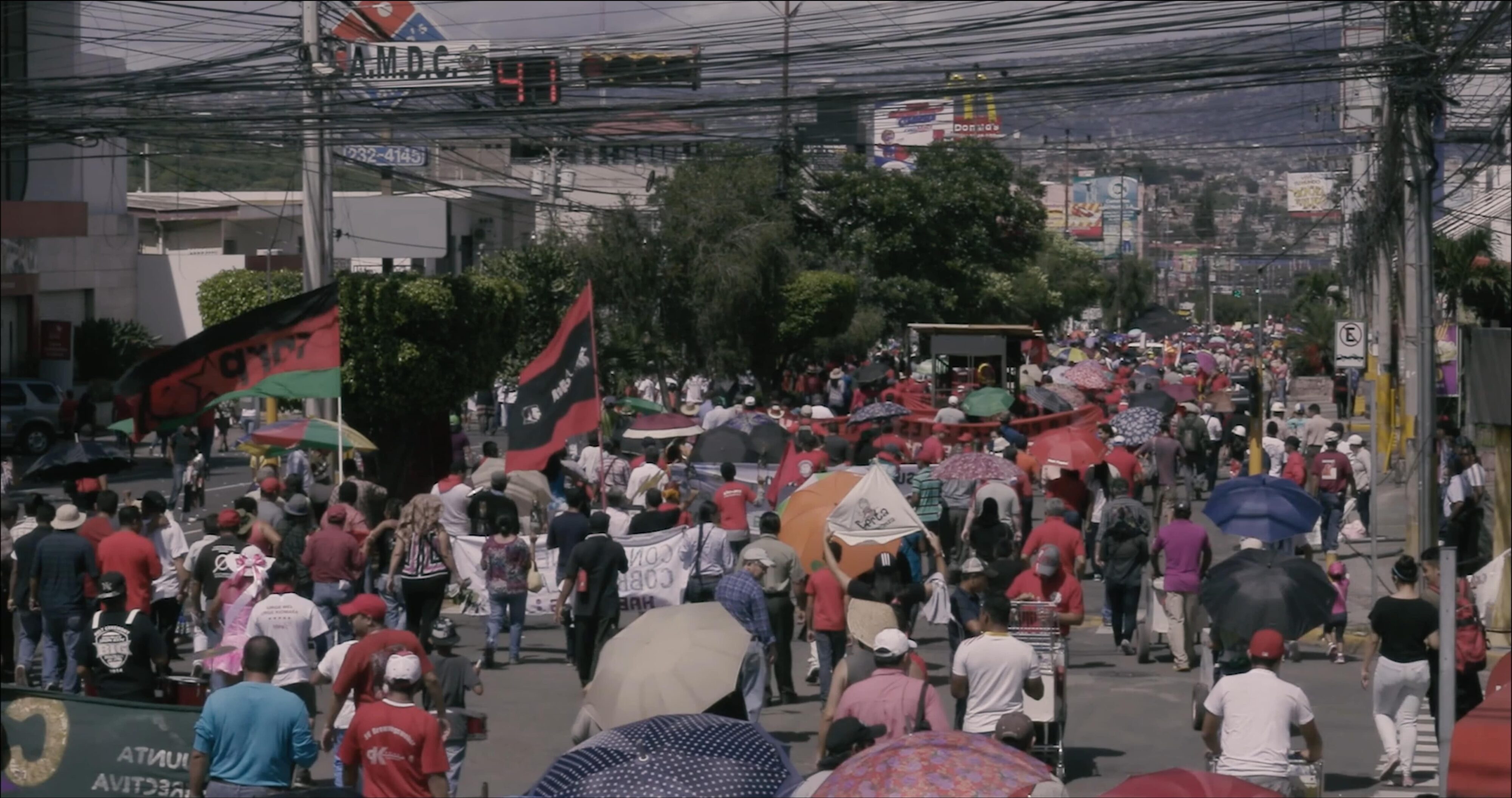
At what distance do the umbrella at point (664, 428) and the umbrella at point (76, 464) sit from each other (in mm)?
8047

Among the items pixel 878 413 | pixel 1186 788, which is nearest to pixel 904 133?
pixel 878 413

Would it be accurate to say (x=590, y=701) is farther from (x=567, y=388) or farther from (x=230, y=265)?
(x=230, y=265)

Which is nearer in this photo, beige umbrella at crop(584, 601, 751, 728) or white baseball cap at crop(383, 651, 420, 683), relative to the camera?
white baseball cap at crop(383, 651, 420, 683)

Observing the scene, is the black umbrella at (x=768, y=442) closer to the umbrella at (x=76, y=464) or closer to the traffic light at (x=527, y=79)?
the traffic light at (x=527, y=79)

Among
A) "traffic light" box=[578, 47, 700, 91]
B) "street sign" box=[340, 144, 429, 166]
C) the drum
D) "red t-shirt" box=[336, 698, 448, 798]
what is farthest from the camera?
"street sign" box=[340, 144, 429, 166]

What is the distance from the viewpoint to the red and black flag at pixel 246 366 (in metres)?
15.6

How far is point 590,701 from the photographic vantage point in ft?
27.9

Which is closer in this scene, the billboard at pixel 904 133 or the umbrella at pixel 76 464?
the umbrella at pixel 76 464

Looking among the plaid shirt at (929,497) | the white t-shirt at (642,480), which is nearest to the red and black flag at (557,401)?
the white t-shirt at (642,480)

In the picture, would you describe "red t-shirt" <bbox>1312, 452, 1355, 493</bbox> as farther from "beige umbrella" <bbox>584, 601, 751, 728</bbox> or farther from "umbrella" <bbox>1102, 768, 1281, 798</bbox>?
"umbrella" <bbox>1102, 768, 1281, 798</bbox>

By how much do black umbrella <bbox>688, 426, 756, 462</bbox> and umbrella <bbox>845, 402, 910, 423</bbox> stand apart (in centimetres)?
429

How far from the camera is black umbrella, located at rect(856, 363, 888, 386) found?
38.8 m

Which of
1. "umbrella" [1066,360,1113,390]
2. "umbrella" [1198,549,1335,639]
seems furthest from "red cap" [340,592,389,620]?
"umbrella" [1066,360,1113,390]

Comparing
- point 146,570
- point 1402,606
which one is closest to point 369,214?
point 146,570
